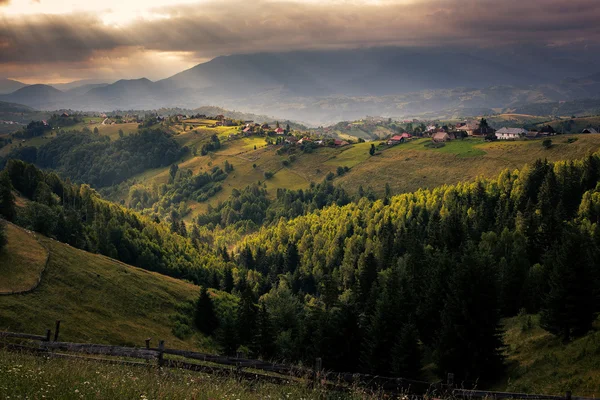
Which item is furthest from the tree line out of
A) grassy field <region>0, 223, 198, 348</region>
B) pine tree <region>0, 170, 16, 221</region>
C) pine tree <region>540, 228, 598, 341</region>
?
pine tree <region>0, 170, 16, 221</region>

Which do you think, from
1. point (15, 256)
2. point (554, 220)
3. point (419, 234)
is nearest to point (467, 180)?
point (419, 234)

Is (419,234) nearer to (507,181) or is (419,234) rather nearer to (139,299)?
(507,181)

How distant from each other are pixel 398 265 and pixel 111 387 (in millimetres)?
91473

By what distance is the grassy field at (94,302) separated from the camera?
5097 centimetres

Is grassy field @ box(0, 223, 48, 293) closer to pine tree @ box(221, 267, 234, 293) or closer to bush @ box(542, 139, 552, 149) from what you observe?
pine tree @ box(221, 267, 234, 293)

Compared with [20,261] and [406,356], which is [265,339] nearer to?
[406,356]

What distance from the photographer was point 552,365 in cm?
3647

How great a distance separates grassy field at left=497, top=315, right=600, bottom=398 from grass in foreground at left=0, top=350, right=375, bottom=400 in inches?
675

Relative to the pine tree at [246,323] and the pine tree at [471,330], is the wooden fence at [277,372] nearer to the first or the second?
the pine tree at [471,330]

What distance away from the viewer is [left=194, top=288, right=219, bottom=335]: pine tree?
73938mm

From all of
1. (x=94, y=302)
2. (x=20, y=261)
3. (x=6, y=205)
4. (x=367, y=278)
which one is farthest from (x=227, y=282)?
(x=20, y=261)

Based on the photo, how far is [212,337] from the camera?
72688 millimetres

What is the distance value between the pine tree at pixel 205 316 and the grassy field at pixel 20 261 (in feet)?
77.6

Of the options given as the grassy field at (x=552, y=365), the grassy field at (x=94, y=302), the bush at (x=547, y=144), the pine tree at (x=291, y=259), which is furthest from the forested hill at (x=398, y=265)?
the bush at (x=547, y=144)
